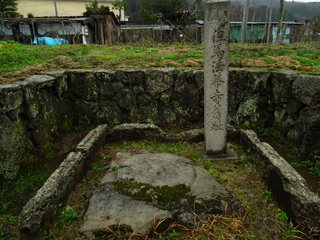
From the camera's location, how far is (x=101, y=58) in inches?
304

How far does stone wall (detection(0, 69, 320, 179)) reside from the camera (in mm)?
5176

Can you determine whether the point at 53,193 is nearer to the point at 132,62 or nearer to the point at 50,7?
the point at 132,62

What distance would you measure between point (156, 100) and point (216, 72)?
88.7 inches

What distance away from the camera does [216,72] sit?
436 cm

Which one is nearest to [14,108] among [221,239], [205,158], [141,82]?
[141,82]

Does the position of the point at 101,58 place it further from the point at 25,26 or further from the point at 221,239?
the point at 25,26

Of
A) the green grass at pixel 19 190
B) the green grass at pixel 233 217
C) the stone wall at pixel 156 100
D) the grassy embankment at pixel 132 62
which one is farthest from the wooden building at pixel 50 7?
the green grass at pixel 233 217

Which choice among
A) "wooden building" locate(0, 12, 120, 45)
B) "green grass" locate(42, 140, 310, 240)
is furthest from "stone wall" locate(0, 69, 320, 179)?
"wooden building" locate(0, 12, 120, 45)

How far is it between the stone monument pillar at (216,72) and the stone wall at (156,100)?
Result: 1.64 metres

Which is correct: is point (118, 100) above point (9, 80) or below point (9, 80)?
below

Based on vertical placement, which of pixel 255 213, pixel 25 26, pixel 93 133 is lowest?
pixel 255 213

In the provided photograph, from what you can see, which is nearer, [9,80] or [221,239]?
[221,239]

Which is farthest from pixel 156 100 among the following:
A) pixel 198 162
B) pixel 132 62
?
pixel 198 162

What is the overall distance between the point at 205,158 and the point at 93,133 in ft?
7.84
